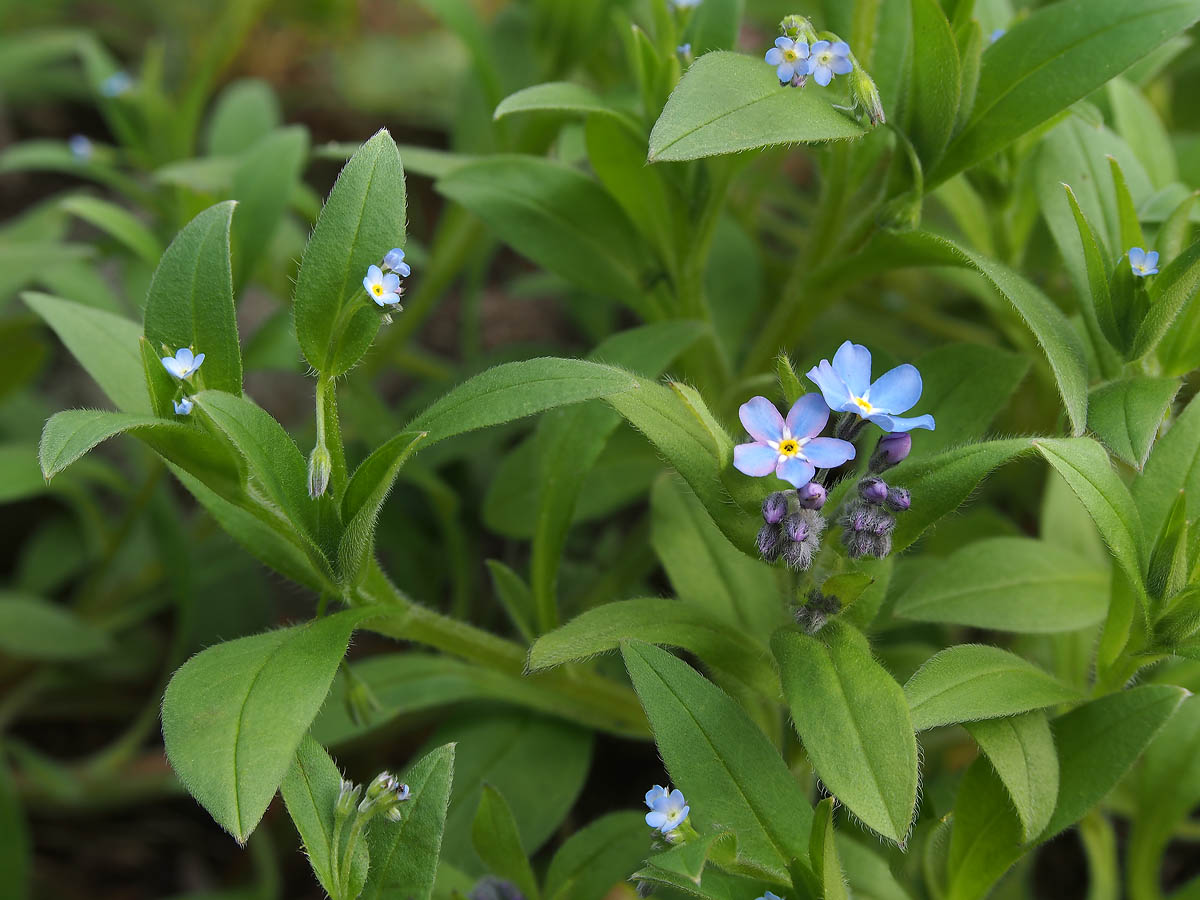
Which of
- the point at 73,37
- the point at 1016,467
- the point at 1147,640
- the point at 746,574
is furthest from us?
the point at 73,37

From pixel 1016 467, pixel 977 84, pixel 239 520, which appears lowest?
pixel 1016 467

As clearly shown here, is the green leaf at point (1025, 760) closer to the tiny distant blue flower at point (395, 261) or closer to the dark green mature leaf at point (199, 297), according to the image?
the tiny distant blue flower at point (395, 261)

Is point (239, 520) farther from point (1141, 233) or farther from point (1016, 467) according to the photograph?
point (1016, 467)

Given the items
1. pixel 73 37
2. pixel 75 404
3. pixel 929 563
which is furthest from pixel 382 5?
pixel 929 563

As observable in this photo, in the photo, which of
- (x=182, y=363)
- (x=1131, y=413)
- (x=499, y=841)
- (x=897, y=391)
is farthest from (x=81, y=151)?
(x=1131, y=413)

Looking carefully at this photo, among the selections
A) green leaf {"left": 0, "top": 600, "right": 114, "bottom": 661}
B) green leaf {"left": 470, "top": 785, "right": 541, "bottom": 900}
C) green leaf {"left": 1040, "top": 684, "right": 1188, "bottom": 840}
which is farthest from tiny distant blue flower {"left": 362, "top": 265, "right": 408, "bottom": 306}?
green leaf {"left": 0, "top": 600, "right": 114, "bottom": 661}
